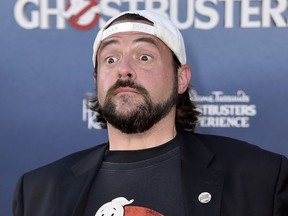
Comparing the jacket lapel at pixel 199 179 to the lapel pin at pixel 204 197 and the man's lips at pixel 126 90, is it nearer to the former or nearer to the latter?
the lapel pin at pixel 204 197

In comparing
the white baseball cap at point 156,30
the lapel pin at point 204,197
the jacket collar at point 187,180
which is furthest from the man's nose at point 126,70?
the lapel pin at point 204,197

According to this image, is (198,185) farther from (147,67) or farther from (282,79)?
(282,79)

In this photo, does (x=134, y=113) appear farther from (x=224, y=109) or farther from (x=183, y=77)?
(x=224, y=109)

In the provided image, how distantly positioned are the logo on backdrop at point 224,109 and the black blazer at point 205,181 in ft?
0.84

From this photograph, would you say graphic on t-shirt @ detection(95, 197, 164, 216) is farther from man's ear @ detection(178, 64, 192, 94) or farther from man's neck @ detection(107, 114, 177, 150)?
man's ear @ detection(178, 64, 192, 94)

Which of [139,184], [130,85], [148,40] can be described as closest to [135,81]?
[130,85]

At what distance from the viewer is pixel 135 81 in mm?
1656

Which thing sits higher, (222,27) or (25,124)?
(222,27)

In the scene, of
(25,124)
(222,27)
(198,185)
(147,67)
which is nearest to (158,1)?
(222,27)

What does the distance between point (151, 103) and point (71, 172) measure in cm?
28

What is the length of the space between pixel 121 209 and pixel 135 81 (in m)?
0.31

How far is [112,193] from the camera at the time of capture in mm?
1631

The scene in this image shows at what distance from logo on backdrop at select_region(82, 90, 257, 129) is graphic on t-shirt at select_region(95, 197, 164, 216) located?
1.65 feet

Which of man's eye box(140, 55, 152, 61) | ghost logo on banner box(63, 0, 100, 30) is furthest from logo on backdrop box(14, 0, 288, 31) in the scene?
man's eye box(140, 55, 152, 61)
